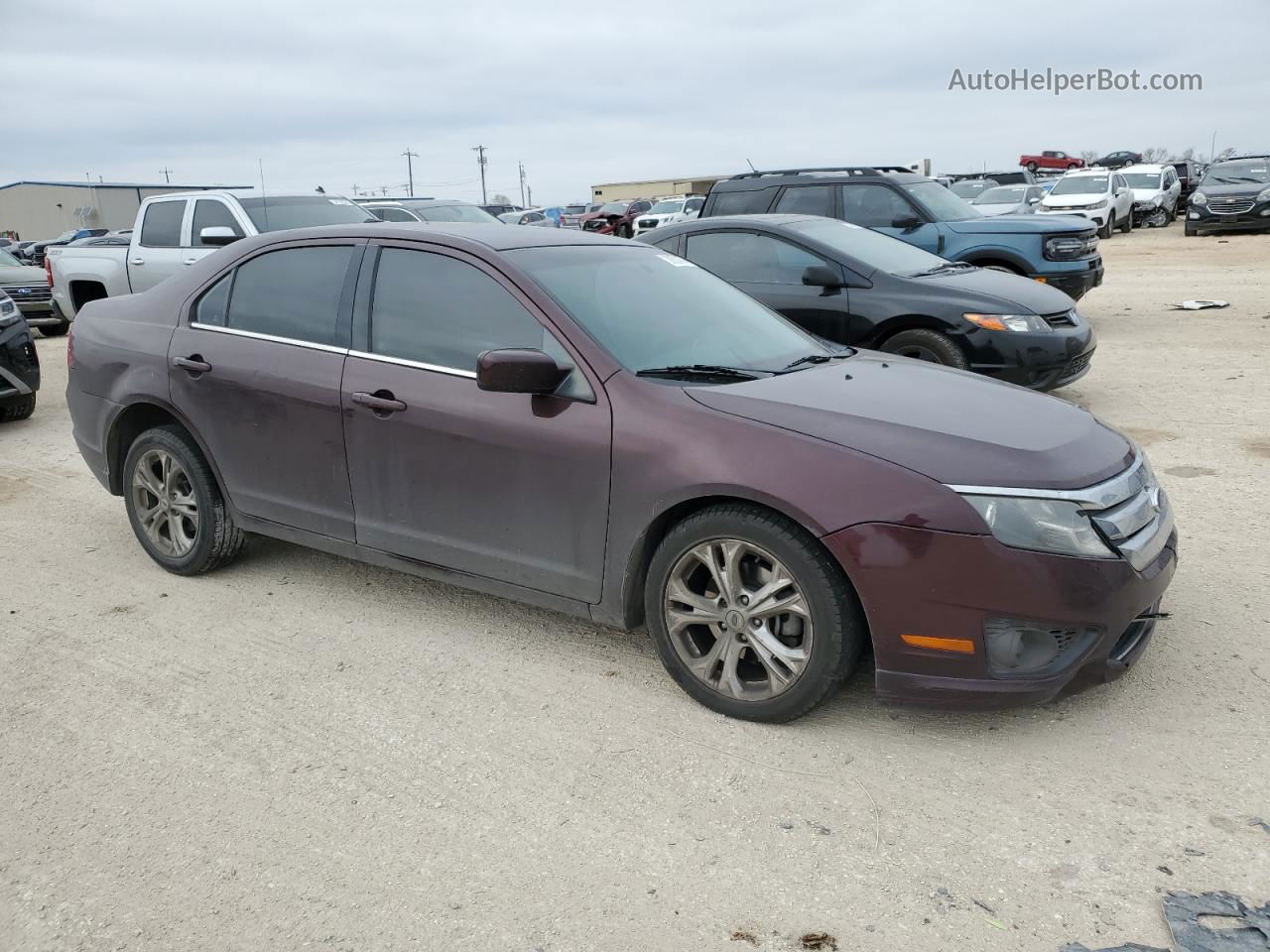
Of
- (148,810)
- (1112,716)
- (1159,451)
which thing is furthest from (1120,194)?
(148,810)

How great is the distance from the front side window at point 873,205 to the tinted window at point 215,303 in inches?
283

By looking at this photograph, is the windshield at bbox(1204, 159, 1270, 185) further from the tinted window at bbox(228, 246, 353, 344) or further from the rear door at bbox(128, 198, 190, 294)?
the tinted window at bbox(228, 246, 353, 344)

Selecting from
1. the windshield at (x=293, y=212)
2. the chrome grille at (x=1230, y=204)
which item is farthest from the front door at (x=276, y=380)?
the chrome grille at (x=1230, y=204)

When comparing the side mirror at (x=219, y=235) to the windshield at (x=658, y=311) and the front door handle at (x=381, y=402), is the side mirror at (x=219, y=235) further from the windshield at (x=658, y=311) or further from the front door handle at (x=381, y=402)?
the windshield at (x=658, y=311)

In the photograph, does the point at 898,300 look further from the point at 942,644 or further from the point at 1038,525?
the point at 942,644

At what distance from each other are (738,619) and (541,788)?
81cm

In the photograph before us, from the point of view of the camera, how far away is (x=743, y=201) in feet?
35.5

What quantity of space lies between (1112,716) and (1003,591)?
0.79 meters

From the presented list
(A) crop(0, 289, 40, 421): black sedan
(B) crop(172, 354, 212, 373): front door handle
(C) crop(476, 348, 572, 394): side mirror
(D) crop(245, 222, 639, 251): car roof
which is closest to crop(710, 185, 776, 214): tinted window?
(D) crop(245, 222, 639, 251): car roof

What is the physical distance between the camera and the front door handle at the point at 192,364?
463 centimetres

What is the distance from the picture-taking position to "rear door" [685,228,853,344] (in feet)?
25.1

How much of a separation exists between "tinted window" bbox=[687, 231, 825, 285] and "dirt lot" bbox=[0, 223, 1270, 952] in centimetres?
376

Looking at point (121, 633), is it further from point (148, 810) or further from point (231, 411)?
point (148, 810)

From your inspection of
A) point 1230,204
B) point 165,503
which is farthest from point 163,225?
point 1230,204
